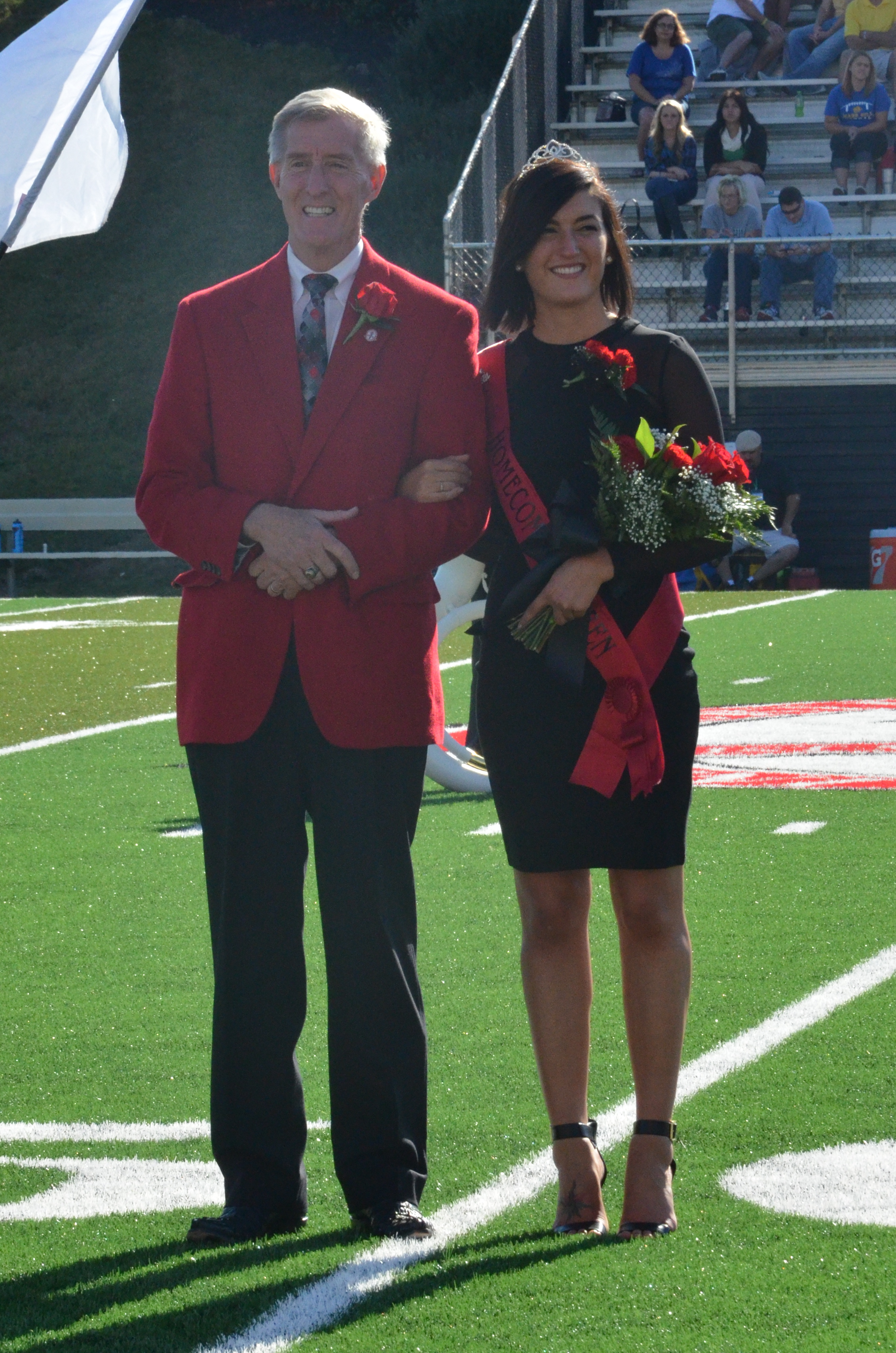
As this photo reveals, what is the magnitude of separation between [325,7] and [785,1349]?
4227cm

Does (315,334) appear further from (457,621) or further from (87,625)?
(87,625)

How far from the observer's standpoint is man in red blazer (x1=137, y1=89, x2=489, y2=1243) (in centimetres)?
332

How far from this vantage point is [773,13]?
24.0 metres

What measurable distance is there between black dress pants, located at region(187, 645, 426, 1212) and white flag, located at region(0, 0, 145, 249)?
181 centimetres

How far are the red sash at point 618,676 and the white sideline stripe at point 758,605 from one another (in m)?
10.9

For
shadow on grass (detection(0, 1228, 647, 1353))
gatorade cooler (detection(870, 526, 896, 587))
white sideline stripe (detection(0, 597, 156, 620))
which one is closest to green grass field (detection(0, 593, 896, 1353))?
shadow on grass (detection(0, 1228, 647, 1353))

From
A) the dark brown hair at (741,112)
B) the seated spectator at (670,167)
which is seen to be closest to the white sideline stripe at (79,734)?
the seated spectator at (670,167)

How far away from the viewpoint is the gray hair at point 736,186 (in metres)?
19.4

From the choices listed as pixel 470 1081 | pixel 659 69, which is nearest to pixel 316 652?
pixel 470 1081

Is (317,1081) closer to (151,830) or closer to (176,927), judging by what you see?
(176,927)

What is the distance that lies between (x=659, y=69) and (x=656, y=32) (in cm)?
42

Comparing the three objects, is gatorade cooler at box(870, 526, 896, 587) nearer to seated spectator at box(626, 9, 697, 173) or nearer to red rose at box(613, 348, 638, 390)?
seated spectator at box(626, 9, 697, 173)

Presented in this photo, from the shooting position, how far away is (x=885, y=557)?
19688 mm

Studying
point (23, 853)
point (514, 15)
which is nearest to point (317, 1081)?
point (23, 853)
